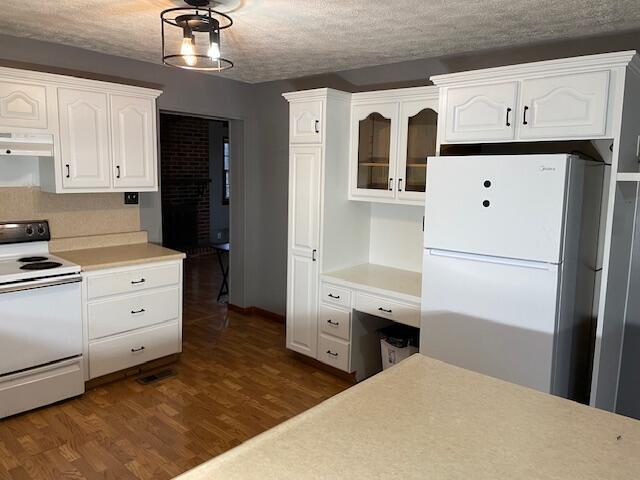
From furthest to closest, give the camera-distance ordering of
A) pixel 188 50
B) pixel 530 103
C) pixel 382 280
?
pixel 382 280
pixel 530 103
pixel 188 50

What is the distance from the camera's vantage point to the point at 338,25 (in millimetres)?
2773

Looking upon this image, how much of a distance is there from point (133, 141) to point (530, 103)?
2.66 m

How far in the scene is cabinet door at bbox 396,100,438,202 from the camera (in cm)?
327

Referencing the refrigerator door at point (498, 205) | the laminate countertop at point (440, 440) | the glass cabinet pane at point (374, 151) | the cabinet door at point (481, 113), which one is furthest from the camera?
the glass cabinet pane at point (374, 151)

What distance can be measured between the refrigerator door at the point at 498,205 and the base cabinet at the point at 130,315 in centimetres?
191

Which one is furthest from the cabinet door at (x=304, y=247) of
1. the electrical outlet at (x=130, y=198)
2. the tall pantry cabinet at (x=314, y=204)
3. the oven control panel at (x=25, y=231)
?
the oven control panel at (x=25, y=231)

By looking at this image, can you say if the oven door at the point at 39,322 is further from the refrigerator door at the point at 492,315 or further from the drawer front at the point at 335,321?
the refrigerator door at the point at 492,315

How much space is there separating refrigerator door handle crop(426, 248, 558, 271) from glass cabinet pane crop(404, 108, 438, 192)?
2.07 feet

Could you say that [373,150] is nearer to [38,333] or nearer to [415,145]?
[415,145]

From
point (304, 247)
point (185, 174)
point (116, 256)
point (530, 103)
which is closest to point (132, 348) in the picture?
point (116, 256)

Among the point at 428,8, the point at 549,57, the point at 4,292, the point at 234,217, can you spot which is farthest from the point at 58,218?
the point at 549,57

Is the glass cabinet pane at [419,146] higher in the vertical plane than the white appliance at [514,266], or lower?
higher

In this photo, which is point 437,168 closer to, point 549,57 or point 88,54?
point 549,57

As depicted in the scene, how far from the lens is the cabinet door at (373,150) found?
344cm
